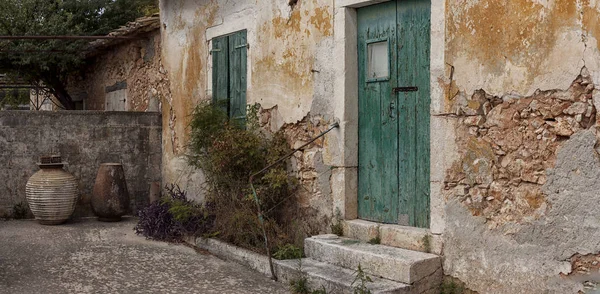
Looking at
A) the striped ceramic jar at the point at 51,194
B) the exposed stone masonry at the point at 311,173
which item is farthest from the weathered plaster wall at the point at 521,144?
the striped ceramic jar at the point at 51,194

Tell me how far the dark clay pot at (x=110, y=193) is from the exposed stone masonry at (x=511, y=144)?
5138 millimetres

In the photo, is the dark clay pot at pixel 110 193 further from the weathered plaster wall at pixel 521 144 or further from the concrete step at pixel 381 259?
the weathered plaster wall at pixel 521 144

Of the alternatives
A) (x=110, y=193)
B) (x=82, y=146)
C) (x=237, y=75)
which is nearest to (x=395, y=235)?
(x=237, y=75)

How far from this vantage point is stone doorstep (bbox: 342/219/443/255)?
17.4 ft

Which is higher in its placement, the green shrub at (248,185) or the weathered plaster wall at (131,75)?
the weathered plaster wall at (131,75)

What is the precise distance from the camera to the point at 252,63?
24.7 feet

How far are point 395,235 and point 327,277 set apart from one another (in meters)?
0.72

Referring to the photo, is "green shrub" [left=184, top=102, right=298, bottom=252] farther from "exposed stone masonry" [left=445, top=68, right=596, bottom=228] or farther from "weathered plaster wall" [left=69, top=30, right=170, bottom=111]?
"weathered plaster wall" [left=69, top=30, right=170, bottom=111]

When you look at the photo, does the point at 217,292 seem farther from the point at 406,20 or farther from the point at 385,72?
the point at 406,20

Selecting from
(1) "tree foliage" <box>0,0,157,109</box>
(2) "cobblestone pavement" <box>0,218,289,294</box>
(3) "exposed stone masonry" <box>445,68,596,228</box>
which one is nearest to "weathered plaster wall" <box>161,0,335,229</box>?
(2) "cobblestone pavement" <box>0,218,289,294</box>

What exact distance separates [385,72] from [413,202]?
1.18 meters

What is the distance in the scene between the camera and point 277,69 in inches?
279

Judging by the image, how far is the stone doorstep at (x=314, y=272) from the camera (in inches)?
197

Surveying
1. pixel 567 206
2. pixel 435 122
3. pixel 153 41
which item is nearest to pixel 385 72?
pixel 435 122
